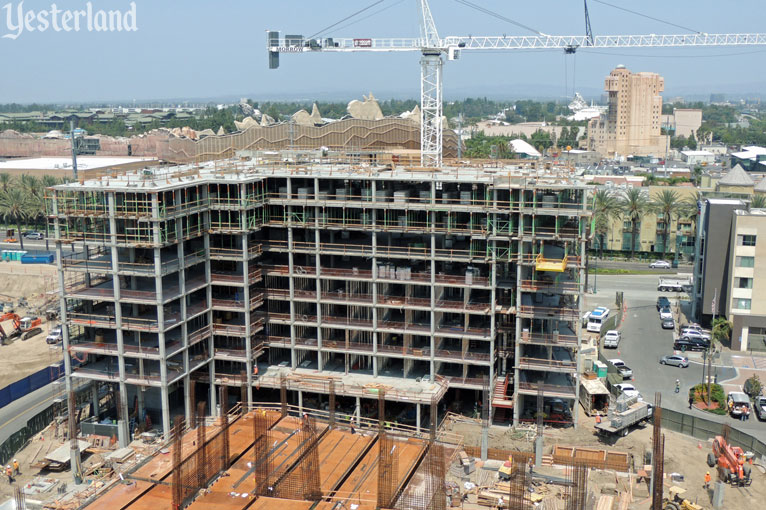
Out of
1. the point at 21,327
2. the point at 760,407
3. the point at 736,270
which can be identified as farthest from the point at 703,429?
the point at 21,327

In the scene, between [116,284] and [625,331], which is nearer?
[116,284]

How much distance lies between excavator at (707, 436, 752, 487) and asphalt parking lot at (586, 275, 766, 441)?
680 cm

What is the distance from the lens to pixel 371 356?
5478 centimetres

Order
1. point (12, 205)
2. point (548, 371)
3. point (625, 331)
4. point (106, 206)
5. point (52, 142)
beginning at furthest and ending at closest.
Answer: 1. point (52, 142)
2. point (12, 205)
3. point (625, 331)
4. point (548, 371)
5. point (106, 206)

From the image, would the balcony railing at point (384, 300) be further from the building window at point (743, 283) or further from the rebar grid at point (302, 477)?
the building window at point (743, 283)

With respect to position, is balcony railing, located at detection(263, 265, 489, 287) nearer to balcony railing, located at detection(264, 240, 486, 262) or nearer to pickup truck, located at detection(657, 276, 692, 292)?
balcony railing, located at detection(264, 240, 486, 262)

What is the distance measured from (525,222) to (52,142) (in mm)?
143395

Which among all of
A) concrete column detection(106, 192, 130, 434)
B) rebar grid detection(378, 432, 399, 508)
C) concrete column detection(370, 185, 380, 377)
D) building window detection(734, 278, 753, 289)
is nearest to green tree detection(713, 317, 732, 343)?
building window detection(734, 278, 753, 289)

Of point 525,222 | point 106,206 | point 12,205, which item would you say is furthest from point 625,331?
point 12,205

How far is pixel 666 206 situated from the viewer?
9862cm

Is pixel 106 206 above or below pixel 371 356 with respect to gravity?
above

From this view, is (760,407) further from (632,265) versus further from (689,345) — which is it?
(632,265)

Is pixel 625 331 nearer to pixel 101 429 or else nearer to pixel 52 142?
pixel 101 429

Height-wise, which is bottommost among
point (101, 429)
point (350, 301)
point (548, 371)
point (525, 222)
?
point (101, 429)
